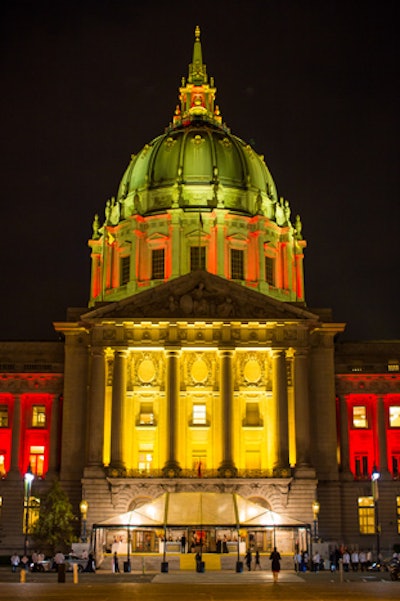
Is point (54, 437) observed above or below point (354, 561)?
above

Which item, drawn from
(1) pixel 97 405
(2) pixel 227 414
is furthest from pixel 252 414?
(1) pixel 97 405

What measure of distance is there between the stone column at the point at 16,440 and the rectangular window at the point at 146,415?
37.9ft

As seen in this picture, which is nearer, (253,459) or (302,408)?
(302,408)

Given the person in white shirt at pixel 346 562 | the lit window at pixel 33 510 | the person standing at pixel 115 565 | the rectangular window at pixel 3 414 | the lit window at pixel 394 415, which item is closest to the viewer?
the person standing at pixel 115 565

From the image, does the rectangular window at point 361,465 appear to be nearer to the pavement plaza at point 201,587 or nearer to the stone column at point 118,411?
the stone column at point 118,411

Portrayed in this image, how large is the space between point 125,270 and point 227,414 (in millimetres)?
27637

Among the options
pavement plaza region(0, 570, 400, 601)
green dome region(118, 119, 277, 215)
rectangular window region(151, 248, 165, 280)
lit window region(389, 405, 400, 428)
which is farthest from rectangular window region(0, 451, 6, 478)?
lit window region(389, 405, 400, 428)

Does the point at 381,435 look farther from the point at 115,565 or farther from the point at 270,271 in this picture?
the point at 115,565

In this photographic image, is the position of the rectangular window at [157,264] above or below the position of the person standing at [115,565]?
above

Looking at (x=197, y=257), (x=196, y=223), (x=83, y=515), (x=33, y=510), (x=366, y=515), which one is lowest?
(x=366, y=515)

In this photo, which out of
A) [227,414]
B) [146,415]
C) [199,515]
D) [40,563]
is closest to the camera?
[199,515]

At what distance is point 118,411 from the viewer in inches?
3142

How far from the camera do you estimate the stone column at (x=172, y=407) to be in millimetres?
78125

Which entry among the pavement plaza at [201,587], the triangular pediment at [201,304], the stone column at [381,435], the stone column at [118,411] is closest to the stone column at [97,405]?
the stone column at [118,411]
